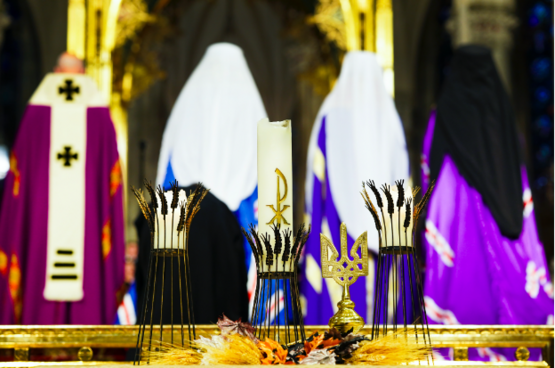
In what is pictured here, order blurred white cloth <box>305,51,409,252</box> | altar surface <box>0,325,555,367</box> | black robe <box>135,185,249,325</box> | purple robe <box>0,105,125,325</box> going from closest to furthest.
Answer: altar surface <box>0,325,555,367</box> → black robe <box>135,185,249,325</box> → purple robe <box>0,105,125,325</box> → blurred white cloth <box>305,51,409,252</box>

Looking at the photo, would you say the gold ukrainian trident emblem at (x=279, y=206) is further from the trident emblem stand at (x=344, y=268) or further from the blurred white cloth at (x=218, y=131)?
the blurred white cloth at (x=218, y=131)

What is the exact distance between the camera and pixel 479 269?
128 inches

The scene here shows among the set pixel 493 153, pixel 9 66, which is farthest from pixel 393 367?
pixel 9 66

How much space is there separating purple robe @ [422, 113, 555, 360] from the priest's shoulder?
1669mm

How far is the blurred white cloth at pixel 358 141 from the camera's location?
12.2ft

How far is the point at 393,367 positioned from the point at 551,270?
7503 millimetres

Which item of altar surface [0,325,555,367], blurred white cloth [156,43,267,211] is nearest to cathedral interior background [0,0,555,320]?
blurred white cloth [156,43,267,211]

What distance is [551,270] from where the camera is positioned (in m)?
8.52

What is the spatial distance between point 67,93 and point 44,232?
0.70 meters

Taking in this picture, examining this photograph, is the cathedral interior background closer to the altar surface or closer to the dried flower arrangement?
the altar surface

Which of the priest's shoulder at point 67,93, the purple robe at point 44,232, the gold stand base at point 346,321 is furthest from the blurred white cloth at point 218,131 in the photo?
the gold stand base at point 346,321

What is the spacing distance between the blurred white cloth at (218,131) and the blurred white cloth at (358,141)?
34 centimetres

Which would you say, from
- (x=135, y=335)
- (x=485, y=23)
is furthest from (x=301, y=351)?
(x=485, y=23)

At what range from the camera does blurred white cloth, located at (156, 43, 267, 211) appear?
358 centimetres
